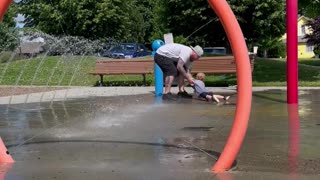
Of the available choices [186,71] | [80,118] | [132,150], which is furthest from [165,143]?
[186,71]

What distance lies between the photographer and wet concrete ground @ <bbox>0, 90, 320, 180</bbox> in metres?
5.48

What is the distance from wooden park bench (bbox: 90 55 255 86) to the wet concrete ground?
20.4 feet

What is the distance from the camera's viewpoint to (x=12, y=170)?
5.57m

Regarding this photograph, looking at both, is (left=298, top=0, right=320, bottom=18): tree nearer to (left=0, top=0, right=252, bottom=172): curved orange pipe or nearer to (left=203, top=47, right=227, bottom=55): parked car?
(left=0, top=0, right=252, bottom=172): curved orange pipe

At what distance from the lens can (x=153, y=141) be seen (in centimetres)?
716

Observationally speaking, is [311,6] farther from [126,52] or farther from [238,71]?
[126,52]

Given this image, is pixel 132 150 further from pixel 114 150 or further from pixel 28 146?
pixel 28 146

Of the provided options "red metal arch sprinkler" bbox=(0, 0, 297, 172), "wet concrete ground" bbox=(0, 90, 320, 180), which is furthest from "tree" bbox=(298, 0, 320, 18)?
"red metal arch sprinkler" bbox=(0, 0, 297, 172)

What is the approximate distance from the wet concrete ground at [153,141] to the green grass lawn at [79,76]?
7.52 meters

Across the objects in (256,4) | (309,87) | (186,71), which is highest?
(256,4)

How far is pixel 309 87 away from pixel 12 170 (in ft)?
40.3

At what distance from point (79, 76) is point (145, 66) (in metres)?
4.29

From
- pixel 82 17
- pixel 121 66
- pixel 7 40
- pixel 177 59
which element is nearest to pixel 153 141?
pixel 177 59

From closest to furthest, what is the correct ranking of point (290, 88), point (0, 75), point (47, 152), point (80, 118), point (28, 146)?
point (47, 152), point (28, 146), point (80, 118), point (290, 88), point (0, 75)
